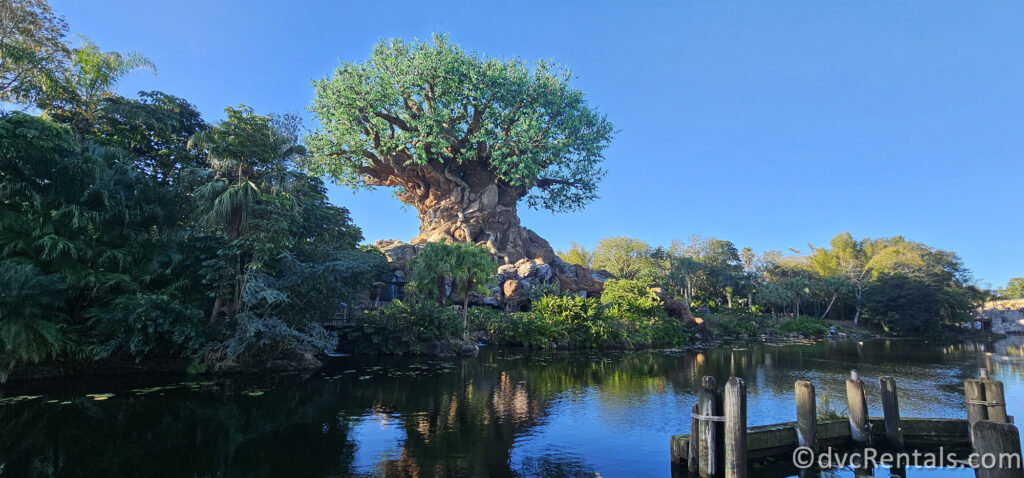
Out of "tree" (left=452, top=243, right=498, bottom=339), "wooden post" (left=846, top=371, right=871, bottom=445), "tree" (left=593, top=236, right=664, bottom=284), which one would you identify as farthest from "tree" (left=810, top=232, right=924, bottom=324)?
"wooden post" (left=846, top=371, right=871, bottom=445)

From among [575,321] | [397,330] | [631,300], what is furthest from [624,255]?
[397,330]

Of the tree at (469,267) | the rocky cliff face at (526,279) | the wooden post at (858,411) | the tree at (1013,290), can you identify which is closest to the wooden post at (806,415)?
the wooden post at (858,411)

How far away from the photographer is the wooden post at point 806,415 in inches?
286

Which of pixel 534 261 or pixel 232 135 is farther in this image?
Answer: pixel 534 261

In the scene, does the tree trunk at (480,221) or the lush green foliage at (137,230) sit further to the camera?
the tree trunk at (480,221)

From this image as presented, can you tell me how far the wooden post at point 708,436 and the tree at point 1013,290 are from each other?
113160mm

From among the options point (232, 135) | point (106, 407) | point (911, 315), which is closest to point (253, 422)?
point (106, 407)

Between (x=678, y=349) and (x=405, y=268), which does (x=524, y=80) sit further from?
(x=678, y=349)

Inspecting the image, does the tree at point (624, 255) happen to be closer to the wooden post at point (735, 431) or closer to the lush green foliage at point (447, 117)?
the lush green foliage at point (447, 117)

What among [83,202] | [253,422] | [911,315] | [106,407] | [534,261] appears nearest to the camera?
[253,422]

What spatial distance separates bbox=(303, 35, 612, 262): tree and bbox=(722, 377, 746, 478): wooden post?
94.0 ft

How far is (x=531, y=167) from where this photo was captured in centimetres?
3506

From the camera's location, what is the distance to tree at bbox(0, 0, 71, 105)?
52.6 feet

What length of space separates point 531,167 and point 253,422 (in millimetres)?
27773
